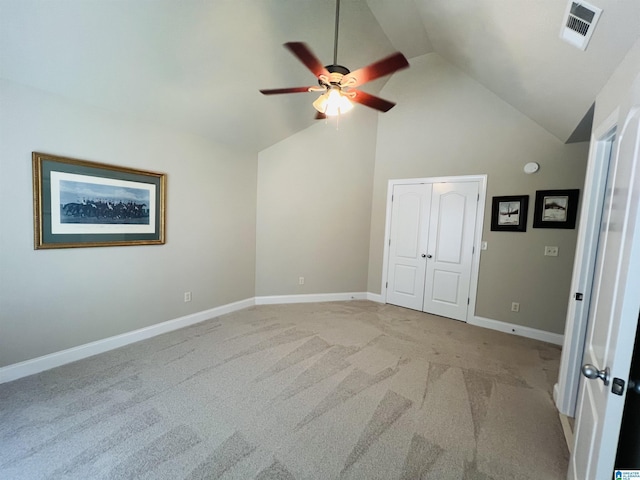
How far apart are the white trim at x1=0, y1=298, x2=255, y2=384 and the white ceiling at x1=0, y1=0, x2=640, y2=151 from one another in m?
2.27

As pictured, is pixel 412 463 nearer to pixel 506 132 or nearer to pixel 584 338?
pixel 584 338

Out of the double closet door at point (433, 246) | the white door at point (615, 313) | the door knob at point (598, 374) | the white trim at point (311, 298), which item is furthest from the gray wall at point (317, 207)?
the door knob at point (598, 374)

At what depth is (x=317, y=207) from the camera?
4.38m

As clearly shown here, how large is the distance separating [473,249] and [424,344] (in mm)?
1610

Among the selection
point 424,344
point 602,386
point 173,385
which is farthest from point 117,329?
point 602,386

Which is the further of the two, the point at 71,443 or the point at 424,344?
the point at 424,344

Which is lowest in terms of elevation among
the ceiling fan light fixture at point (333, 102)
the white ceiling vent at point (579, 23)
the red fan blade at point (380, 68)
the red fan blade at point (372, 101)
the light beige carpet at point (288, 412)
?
the light beige carpet at point (288, 412)

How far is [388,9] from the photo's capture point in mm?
2914

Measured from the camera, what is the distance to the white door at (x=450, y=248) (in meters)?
3.78

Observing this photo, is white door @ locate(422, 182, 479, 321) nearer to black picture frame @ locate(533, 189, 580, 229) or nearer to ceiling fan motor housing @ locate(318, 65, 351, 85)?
black picture frame @ locate(533, 189, 580, 229)

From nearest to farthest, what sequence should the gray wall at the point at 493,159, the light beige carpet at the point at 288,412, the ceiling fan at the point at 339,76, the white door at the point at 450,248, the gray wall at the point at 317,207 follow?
1. the light beige carpet at the point at 288,412
2. the ceiling fan at the point at 339,76
3. the gray wall at the point at 493,159
4. the white door at the point at 450,248
5. the gray wall at the point at 317,207

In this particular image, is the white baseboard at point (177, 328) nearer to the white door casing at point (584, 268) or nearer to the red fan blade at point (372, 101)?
the white door casing at point (584, 268)

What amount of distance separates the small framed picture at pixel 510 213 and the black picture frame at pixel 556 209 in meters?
0.12

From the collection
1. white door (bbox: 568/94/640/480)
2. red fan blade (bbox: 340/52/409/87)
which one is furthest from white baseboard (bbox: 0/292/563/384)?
red fan blade (bbox: 340/52/409/87)
